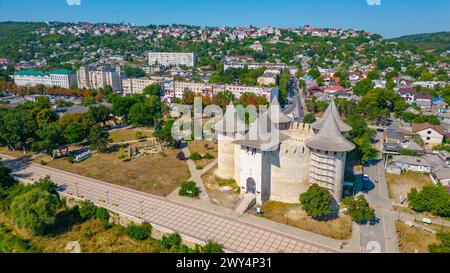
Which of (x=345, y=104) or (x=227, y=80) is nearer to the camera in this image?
(x=345, y=104)

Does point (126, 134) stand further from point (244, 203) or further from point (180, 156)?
point (244, 203)

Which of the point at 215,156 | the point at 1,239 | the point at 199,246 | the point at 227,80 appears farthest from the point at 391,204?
the point at 227,80

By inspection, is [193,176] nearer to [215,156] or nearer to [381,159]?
[215,156]

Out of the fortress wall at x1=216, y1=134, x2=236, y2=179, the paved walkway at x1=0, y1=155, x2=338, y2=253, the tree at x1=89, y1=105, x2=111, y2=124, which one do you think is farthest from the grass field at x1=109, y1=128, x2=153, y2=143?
the fortress wall at x1=216, y1=134, x2=236, y2=179

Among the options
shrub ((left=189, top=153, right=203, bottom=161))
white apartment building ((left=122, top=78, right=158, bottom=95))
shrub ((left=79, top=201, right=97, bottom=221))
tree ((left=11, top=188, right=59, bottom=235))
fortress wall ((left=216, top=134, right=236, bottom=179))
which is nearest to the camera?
tree ((left=11, top=188, right=59, bottom=235))

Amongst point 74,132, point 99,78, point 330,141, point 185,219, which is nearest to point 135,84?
point 99,78

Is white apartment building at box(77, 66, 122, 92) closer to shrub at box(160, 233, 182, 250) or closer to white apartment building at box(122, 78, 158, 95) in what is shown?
white apartment building at box(122, 78, 158, 95)
